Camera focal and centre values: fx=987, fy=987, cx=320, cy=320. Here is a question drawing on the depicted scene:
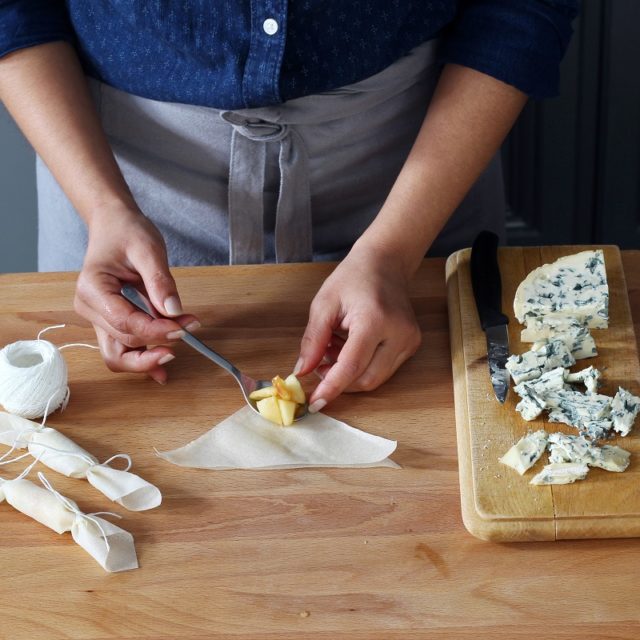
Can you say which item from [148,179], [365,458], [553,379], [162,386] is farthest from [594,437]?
[148,179]

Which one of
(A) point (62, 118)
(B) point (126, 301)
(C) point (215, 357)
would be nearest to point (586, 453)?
(C) point (215, 357)

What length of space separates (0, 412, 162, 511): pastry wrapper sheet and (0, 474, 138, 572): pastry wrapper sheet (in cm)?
3

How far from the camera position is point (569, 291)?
1082 millimetres

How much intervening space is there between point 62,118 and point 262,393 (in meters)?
0.44

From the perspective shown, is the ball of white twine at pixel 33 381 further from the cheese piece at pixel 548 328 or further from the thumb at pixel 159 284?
the cheese piece at pixel 548 328

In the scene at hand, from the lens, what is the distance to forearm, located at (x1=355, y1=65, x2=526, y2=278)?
3.73 ft

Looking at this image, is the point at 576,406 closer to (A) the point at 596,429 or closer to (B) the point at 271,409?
(A) the point at 596,429

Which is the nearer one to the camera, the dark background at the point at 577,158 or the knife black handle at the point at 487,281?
the knife black handle at the point at 487,281

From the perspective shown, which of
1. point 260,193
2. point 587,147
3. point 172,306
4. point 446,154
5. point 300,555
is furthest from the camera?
point 587,147

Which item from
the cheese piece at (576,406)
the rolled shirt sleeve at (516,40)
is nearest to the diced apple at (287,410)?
the cheese piece at (576,406)

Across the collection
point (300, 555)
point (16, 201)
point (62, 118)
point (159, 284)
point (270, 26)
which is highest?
point (270, 26)

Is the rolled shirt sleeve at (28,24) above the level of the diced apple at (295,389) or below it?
above

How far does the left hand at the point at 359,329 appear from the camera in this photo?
1.01m

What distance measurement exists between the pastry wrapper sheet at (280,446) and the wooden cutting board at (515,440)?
9 cm
